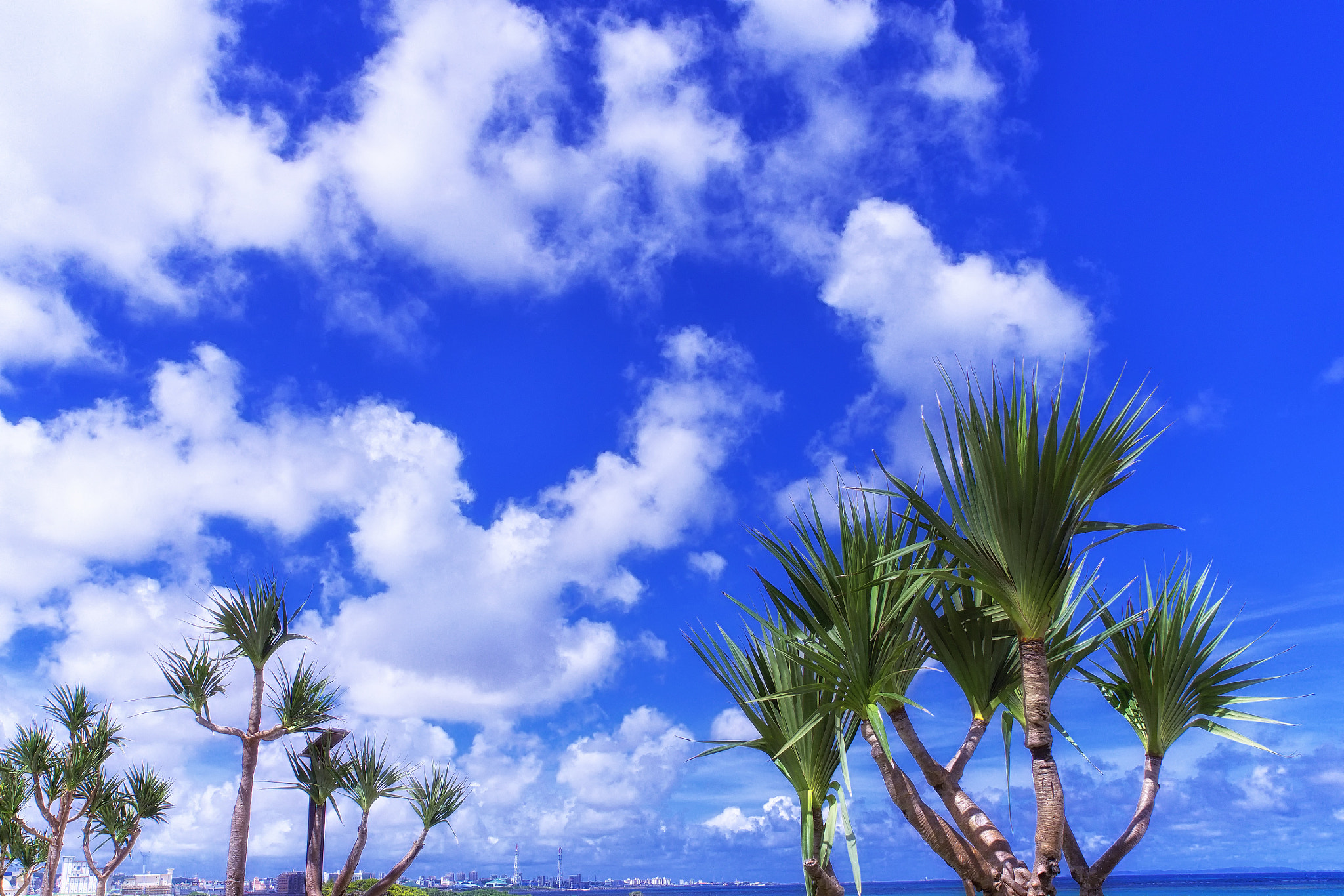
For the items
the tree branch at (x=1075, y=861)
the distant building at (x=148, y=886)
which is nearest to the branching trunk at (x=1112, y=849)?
the tree branch at (x=1075, y=861)

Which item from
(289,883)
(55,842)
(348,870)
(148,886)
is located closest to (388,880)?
→ (348,870)

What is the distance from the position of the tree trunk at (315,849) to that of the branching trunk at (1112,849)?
8588 mm

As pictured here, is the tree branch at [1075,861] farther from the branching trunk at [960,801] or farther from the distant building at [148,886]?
the distant building at [148,886]

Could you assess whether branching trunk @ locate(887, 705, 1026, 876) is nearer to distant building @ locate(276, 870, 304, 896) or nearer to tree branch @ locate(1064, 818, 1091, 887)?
tree branch @ locate(1064, 818, 1091, 887)

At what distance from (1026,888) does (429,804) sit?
1022cm

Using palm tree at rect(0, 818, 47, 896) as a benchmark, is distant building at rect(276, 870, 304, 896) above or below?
below

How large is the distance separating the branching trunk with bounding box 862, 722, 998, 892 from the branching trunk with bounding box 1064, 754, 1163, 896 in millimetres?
874

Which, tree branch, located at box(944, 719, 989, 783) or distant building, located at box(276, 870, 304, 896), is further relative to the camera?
distant building, located at box(276, 870, 304, 896)

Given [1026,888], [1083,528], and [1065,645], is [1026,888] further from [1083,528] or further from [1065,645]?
[1083,528]

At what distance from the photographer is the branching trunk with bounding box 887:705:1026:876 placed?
3.64 m

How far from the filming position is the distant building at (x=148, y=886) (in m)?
29.7

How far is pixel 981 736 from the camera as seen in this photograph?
4.32 metres

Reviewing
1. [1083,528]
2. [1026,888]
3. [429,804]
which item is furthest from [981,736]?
[429,804]

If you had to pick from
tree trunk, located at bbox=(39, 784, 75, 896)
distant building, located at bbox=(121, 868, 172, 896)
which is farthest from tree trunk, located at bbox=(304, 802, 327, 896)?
distant building, located at bbox=(121, 868, 172, 896)
